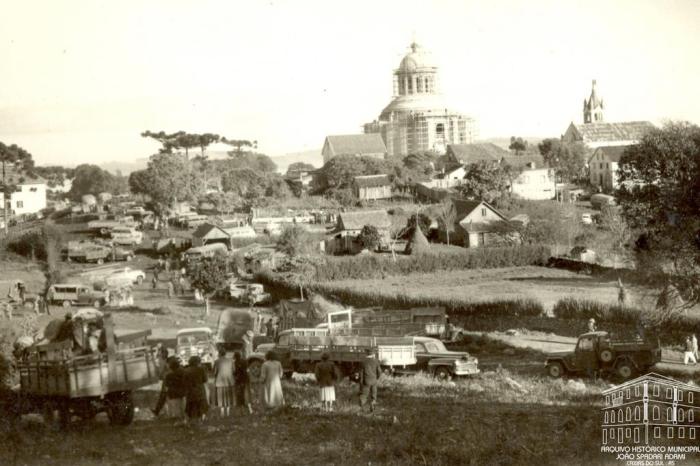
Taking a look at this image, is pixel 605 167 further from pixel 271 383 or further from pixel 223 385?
pixel 223 385

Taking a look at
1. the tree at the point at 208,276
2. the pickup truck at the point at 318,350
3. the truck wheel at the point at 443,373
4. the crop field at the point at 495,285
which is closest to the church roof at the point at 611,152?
the crop field at the point at 495,285

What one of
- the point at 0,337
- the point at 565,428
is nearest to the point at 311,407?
the point at 565,428

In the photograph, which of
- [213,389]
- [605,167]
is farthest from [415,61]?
[213,389]

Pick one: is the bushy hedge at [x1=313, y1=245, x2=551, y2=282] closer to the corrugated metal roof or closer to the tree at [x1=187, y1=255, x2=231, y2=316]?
the corrugated metal roof

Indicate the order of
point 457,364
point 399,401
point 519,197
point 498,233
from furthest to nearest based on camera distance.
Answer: point 519,197 → point 498,233 → point 457,364 → point 399,401

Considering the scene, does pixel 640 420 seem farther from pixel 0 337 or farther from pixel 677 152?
pixel 0 337
